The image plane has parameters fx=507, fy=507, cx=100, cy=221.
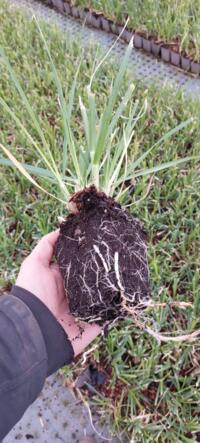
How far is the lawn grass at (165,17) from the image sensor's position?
219 centimetres

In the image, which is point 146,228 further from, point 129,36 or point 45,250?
point 129,36

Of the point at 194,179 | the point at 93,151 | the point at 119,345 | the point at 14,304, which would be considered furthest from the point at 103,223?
the point at 194,179

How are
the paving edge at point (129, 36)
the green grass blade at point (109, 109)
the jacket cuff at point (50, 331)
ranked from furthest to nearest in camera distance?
the paving edge at point (129, 36)
the jacket cuff at point (50, 331)
the green grass blade at point (109, 109)

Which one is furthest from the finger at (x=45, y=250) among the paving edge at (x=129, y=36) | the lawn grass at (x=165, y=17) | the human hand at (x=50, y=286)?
the lawn grass at (x=165, y=17)

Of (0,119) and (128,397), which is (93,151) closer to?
(128,397)

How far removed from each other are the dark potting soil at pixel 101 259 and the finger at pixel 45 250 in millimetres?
82

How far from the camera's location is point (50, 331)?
47.1 inches

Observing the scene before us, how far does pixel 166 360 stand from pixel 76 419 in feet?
0.95

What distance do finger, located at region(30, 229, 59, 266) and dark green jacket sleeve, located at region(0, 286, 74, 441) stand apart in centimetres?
9

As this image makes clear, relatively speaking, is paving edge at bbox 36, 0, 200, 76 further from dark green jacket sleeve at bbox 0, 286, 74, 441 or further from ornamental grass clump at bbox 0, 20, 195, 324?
dark green jacket sleeve at bbox 0, 286, 74, 441

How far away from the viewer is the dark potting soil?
1.08 metres

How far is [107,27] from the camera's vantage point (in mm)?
2443

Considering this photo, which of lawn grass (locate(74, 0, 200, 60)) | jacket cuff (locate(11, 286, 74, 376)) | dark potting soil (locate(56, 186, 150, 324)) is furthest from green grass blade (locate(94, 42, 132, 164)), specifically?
lawn grass (locate(74, 0, 200, 60))

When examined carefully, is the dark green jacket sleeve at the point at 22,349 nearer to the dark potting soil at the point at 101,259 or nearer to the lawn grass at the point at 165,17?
the dark potting soil at the point at 101,259
